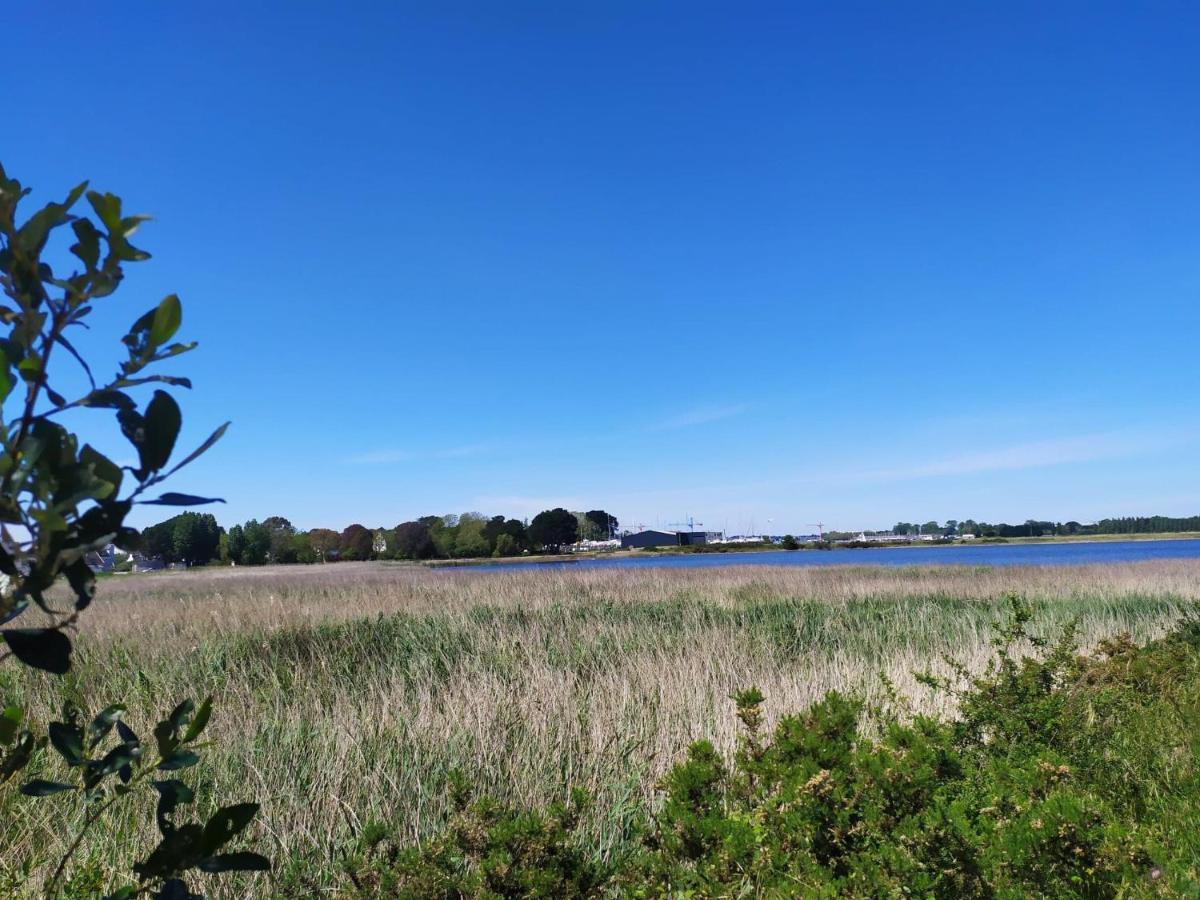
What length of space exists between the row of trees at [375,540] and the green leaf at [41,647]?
62.9 metres

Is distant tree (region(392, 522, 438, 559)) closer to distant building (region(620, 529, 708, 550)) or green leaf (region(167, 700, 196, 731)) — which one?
distant building (region(620, 529, 708, 550))

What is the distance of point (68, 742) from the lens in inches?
38.0

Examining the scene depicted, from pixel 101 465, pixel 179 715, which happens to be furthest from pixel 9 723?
pixel 101 465

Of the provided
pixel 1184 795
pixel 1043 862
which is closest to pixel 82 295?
pixel 1043 862

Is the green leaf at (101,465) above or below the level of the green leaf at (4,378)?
below

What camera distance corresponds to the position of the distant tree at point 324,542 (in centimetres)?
7266

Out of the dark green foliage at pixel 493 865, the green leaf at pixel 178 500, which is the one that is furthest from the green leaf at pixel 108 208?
the dark green foliage at pixel 493 865

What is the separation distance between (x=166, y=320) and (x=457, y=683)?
4.99m

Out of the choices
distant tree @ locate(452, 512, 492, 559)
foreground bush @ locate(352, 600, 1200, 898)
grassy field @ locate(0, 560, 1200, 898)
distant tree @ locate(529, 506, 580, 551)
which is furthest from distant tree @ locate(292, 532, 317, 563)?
foreground bush @ locate(352, 600, 1200, 898)

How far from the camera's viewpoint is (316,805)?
10.3ft

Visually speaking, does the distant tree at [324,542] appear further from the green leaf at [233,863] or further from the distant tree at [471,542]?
the green leaf at [233,863]

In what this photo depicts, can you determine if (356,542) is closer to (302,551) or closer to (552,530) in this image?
(302,551)

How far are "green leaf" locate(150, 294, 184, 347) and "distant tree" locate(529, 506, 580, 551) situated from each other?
8419cm

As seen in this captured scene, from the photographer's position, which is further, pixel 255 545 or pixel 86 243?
pixel 255 545
